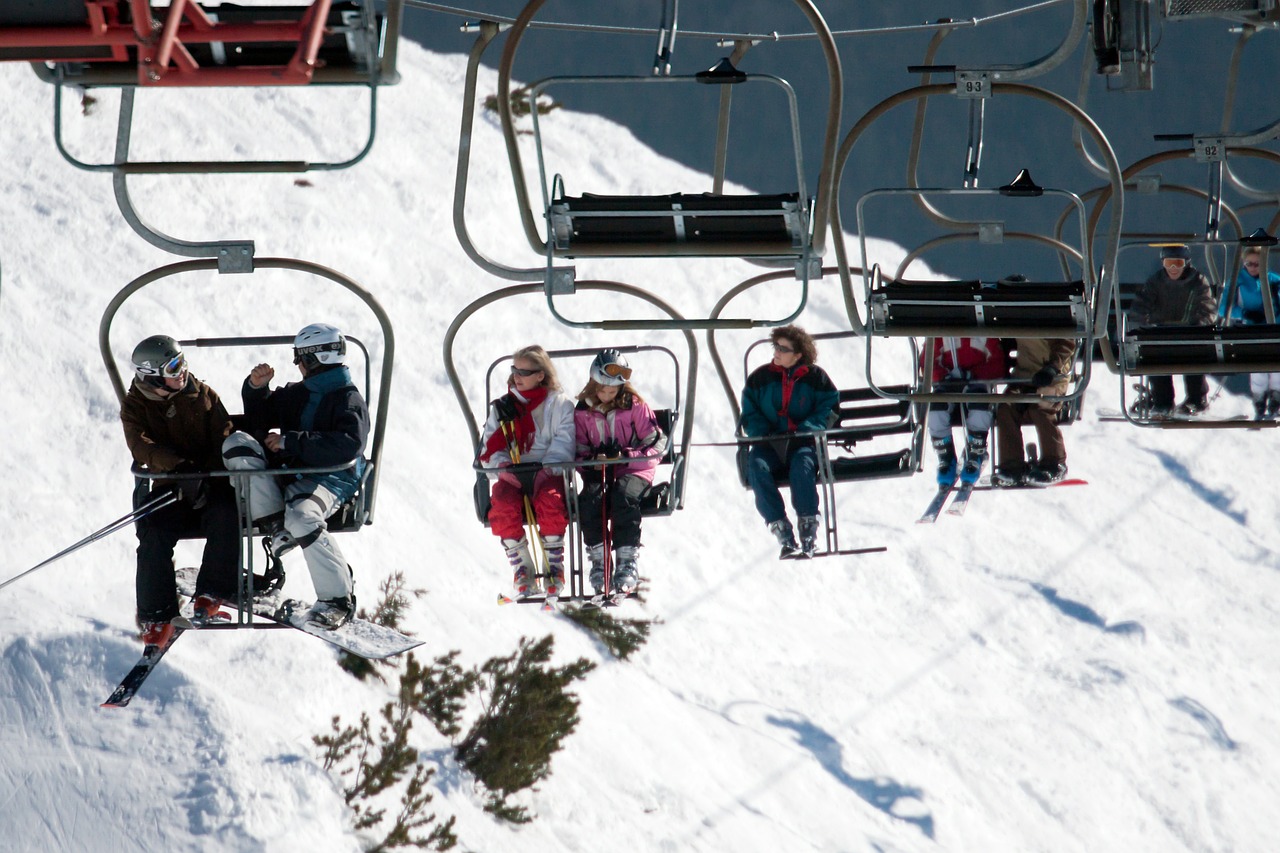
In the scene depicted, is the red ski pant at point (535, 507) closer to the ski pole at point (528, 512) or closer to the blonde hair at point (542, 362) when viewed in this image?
the ski pole at point (528, 512)

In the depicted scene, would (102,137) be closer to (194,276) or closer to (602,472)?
(194,276)

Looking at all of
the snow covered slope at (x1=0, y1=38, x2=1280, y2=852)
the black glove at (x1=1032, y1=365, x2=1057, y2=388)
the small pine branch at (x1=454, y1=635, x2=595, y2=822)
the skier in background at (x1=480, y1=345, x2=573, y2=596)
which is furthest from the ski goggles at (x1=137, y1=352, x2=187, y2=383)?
the small pine branch at (x1=454, y1=635, x2=595, y2=822)

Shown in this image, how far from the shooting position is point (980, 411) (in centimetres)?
782

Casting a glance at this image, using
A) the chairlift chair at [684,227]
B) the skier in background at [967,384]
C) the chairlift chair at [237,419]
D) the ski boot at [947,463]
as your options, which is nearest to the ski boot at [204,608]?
the chairlift chair at [237,419]

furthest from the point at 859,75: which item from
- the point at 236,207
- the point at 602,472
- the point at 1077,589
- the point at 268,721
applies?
the point at 602,472

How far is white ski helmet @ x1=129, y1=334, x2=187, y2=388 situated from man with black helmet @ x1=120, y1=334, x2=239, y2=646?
1cm

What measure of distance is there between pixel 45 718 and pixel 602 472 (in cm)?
511

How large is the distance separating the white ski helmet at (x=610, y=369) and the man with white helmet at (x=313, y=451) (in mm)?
943

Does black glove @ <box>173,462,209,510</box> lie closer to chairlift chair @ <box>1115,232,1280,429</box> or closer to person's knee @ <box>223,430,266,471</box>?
person's knee @ <box>223,430,266,471</box>

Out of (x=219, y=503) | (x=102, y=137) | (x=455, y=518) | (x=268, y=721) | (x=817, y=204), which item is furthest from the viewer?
(x=102, y=137)

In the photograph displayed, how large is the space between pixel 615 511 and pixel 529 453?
41cm

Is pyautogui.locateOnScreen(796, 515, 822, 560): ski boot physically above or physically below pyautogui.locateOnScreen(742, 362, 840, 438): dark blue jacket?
below

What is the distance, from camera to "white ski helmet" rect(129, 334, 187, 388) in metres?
5.73

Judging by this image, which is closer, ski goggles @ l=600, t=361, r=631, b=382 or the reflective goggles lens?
the reflective goggles lens
